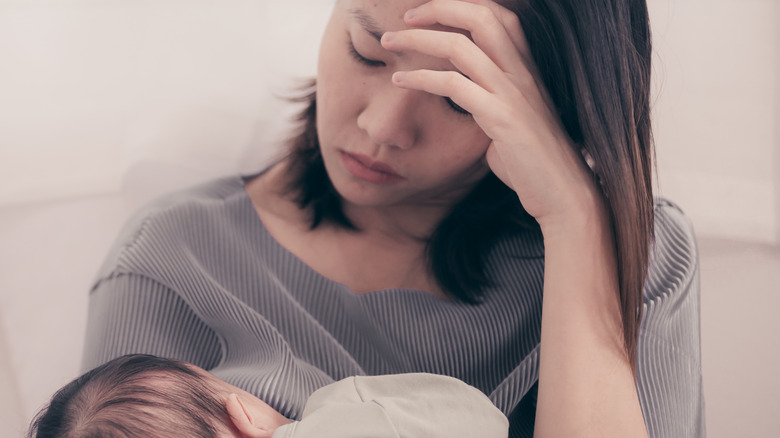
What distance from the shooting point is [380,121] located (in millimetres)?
966

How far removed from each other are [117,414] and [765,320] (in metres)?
1.39

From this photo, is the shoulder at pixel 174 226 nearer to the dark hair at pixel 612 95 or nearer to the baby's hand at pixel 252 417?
the baby's hand at pixel 252 417

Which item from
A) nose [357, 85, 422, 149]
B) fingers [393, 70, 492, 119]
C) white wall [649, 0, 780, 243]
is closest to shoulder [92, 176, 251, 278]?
nose [357, 85, 422, 149]

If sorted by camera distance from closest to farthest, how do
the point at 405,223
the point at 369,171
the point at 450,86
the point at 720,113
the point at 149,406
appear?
the point at 149,406
the point at 450,86
the point at 369,171
the point at 405,223
the point at 720,113

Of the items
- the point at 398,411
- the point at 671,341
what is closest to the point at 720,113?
the point at 671,341

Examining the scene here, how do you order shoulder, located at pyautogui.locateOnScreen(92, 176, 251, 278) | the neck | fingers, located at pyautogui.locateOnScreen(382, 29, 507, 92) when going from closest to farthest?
fingers, located at pyautogui.locateOnScreen(382, 29, 507, 92) → shoulder, located at pyautogui.locateOnScreen(92, 176, 251, 278) → the neck

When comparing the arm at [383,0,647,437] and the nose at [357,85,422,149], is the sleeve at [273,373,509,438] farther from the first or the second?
the nose at [357,85,422,149]

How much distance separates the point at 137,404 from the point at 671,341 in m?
0.80

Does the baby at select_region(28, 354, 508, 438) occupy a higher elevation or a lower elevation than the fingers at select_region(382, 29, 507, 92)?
lower

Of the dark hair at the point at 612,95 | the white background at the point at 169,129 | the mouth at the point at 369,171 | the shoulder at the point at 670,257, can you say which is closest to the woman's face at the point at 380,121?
the mouth at the point at 369,171

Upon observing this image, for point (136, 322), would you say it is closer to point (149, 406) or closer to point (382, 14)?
point (149, 406)

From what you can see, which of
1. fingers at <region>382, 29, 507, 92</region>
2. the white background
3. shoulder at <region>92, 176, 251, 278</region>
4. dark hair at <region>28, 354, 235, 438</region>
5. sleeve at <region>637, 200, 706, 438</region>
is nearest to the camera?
dark hair at <region>28, 354, 235, 438</region>

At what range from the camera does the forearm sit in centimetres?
91

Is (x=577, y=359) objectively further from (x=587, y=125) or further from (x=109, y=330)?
(x=109, y=330)
